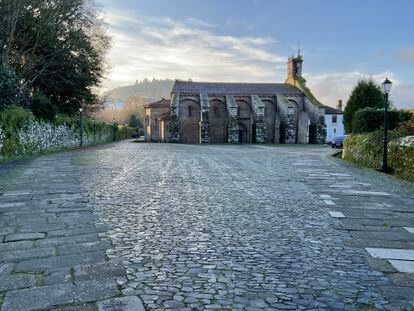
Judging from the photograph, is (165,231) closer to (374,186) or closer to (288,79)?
(374,186)

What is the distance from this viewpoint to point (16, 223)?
5332 millimetres

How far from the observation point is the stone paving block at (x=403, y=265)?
3.82m

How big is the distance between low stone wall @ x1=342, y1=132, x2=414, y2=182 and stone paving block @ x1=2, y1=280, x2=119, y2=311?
10.5 meters

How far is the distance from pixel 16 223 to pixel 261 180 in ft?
21.8

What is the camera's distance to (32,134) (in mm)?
18344

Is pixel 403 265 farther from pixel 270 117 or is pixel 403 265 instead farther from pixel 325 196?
pixel 270 117

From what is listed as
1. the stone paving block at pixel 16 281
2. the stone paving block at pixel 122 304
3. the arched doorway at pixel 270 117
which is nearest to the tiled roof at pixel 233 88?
the arched doorway at pixel 270 117

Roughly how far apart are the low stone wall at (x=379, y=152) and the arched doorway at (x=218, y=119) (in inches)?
1163

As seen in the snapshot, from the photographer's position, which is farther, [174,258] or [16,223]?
[16,223]

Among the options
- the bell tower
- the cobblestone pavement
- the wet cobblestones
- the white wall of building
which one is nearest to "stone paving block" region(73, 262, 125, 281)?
the cobblestone pavement

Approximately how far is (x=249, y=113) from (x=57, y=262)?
146 feet

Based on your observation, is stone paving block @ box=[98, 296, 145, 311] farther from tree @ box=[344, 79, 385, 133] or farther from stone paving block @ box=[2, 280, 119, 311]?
tree @ box=[344, 79, 385, 133]

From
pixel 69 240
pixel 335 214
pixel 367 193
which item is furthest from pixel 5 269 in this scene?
pixel 367 193

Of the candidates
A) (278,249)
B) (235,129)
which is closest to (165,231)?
(278,249)
